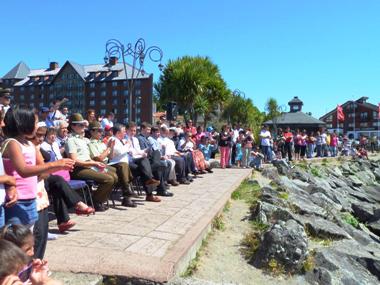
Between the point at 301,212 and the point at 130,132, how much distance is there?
382 centimetres

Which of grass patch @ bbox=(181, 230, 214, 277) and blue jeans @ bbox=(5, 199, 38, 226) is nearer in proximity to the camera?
blue jeans @ bbox=(5, 199, 38, 226)

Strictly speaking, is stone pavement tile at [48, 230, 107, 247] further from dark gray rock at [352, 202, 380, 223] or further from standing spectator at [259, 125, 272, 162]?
standing spectator at [259, 125, 272, 162]

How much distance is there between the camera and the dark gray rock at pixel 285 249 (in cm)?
507

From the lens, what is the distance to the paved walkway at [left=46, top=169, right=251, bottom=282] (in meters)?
4.11

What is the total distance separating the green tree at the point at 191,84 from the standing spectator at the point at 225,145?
42.7 ft

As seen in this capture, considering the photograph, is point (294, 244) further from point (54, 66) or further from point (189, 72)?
point (54, 66)

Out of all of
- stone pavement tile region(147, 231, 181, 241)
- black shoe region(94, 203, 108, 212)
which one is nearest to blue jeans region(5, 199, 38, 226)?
stone pavement tile region(147, 231, 181, 241)

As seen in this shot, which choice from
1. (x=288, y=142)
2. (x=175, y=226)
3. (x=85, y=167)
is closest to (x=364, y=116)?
(x=288, y=142)

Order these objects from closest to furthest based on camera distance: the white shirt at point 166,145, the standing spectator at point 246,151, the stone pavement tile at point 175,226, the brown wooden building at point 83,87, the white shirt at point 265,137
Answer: the stone pavement tile at point 175,226
the white shirt at point 166,145
the standing spectator at point 246,151
the white shirt at point 265,137
the brown wooden building at point 83,87

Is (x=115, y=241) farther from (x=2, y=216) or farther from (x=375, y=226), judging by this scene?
(x=375, y=226)

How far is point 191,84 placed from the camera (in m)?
28.3

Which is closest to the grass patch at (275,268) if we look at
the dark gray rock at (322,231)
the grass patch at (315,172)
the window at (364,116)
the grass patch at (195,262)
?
the grass patch at (195,262)

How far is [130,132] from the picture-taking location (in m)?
8.72

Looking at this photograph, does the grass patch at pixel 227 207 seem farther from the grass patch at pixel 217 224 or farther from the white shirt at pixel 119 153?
the white shirt at pixel 119 153
